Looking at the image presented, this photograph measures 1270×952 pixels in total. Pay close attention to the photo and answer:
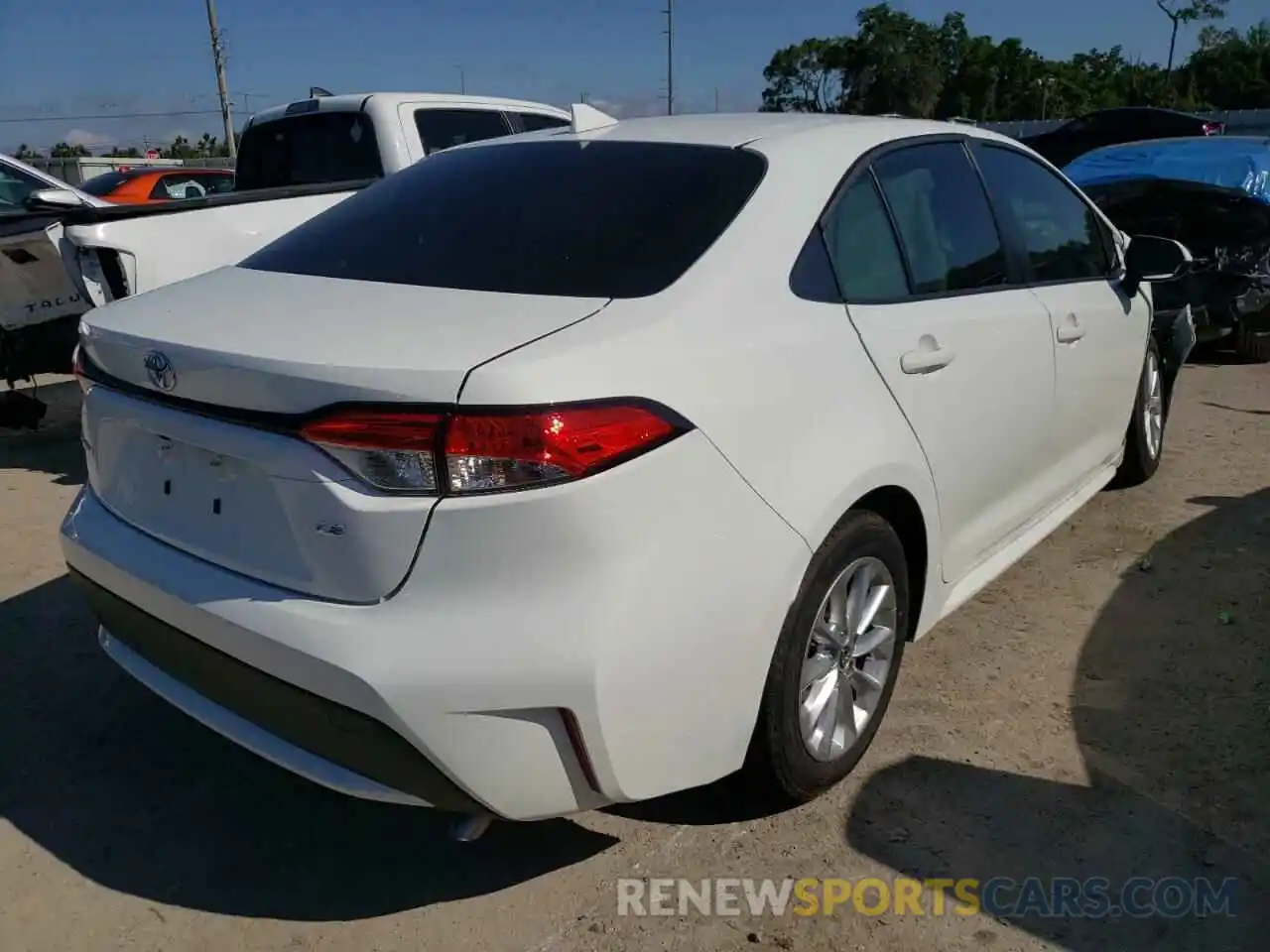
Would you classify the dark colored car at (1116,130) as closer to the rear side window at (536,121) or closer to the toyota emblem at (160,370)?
the rear side window at (536,121)

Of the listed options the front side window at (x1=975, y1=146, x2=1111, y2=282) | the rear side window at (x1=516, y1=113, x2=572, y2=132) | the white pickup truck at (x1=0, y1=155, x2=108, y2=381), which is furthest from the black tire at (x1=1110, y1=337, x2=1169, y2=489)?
the white pickup truck at (x1=0, y1=155, x2=108, y2=381)

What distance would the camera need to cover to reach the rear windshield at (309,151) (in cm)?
648

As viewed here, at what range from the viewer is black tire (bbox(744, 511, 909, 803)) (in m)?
2.36

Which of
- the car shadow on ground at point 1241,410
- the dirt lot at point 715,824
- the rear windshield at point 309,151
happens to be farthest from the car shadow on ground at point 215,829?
the car shadow on ground at point 1241,410

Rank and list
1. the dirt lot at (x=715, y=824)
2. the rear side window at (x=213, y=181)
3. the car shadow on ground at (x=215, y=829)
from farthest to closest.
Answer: the rear side window at (x=213, y=181)
the car shadow on ground at (x=215, y=829)
the dirt lot at (x=715, y=824)

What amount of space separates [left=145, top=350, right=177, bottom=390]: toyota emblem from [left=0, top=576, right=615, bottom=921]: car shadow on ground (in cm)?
114

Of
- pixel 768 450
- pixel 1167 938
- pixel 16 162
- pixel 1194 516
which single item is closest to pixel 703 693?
pixel 768 450

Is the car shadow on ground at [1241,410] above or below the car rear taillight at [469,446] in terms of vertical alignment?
below

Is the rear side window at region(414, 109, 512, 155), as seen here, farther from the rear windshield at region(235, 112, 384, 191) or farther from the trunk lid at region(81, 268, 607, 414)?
the trunk lid at region(81, 268, 607, 414)

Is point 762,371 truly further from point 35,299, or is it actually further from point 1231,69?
point 1231,69

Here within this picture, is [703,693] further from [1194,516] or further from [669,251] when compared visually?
[1194,516]

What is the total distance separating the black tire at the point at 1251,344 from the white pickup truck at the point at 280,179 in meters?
4.99

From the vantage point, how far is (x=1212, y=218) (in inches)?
287

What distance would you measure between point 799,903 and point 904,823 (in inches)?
15.5
